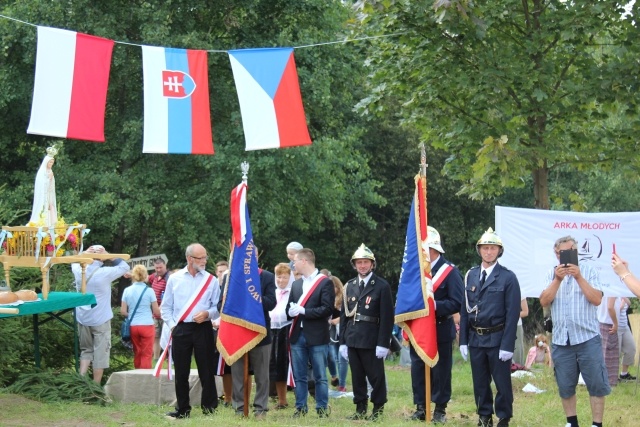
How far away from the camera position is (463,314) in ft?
30.7

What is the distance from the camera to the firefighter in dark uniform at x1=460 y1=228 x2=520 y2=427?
9047mm

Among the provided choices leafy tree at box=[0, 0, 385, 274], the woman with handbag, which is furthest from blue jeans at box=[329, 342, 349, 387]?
leafy tree at box=[0, 0, 385, 274]

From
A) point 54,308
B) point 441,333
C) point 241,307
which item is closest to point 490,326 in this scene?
point 441,333

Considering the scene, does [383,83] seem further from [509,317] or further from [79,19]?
[79,19]

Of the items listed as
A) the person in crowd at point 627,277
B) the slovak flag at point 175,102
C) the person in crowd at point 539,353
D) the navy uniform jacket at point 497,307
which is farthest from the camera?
the person in crowd at point 539,353

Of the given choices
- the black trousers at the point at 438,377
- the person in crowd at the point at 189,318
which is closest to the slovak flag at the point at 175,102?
the person in crowd at the point at 189,318

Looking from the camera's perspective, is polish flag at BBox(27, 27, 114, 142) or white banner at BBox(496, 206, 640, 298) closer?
polish flag at BBox(27, 27, 114, 142)

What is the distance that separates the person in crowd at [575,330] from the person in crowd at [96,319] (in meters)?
5.63

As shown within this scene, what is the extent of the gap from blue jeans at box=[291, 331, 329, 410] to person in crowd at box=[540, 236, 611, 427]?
2.63m

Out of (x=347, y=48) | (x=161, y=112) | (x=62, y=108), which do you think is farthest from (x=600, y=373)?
(x=347, y=48)

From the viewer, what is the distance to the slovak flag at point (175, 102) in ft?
35.9

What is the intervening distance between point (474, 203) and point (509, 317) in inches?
856

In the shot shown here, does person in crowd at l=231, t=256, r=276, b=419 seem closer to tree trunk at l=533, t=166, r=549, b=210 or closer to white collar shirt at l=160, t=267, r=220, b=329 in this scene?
white collar shirt at l=160, t=267, r=220, b=329

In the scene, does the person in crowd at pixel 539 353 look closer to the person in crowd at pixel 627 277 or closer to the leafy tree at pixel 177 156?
the person in crowd at pixel 627 277
